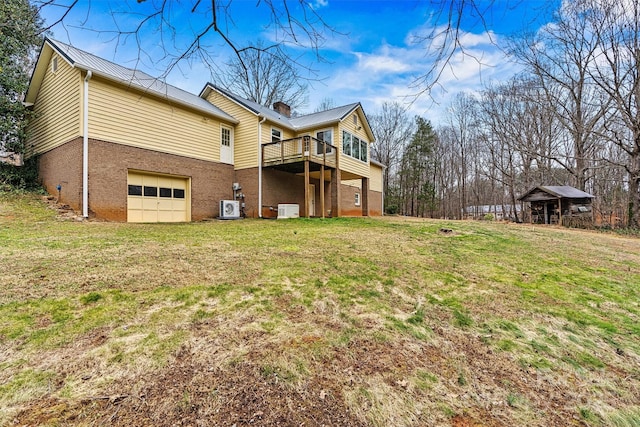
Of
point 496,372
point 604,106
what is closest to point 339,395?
point 496,372

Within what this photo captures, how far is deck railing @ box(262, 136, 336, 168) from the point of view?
41.6 ft

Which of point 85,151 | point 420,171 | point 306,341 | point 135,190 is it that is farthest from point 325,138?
point 420,171

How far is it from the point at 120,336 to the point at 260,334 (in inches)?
46.8

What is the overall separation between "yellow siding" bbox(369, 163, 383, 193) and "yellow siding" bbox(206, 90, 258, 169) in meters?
11.0

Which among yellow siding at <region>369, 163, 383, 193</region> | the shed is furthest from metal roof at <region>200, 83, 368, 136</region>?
the shed

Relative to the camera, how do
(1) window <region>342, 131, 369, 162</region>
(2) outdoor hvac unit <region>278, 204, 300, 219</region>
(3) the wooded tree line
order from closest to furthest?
(2) outdoor hvac unit <region>278, 204, 300, 219</region> → (3) the wooded tree line → (1) window <region>342, 131, 369, 162</region>

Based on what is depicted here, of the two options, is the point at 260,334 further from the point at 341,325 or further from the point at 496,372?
the point at 496,372

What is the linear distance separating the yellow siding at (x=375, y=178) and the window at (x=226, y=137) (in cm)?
1157

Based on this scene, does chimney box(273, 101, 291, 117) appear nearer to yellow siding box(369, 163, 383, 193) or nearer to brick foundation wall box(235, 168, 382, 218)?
brick foundation wall box(235, 168, 382, 218)

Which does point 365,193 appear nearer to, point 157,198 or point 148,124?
point 157,198

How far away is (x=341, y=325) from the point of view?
2959 millimetres

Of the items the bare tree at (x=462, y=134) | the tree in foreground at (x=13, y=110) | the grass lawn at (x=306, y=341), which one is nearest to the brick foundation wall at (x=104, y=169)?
the tree in foreground at (x=13, y=110)

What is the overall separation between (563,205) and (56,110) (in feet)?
76.0

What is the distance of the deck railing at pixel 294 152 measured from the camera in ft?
41.6
